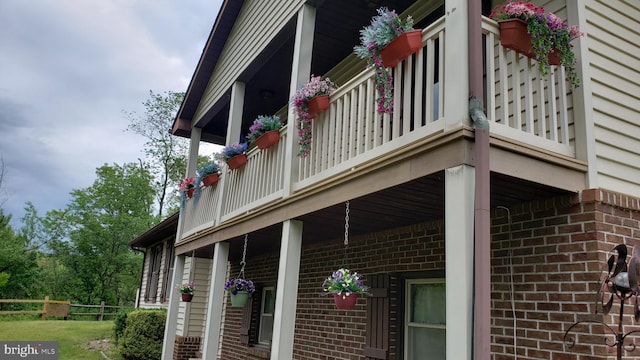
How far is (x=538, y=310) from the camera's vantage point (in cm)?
370

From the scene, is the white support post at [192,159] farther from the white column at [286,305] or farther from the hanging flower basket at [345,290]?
the hanging flower basket at [345,290]

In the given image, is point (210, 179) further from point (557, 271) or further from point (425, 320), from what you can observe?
point (557, 271)

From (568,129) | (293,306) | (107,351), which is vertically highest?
(568,129)

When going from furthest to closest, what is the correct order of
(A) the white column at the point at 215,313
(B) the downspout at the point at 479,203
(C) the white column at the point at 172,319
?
(C) the white column at the point at 172,319, (A) the white column at the point at 215,313, (B) the downspout at the point at 479,203

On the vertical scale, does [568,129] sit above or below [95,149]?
below

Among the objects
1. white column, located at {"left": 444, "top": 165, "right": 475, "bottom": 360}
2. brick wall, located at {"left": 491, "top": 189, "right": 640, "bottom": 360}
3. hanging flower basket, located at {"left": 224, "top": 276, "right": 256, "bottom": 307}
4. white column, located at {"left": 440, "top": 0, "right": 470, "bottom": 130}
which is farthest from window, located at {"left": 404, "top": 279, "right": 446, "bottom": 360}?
hanging flower basket, located at {"left": 224, "top": 276, "right": 256, "bottom": 307}

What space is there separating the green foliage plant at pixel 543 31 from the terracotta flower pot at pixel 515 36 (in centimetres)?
3

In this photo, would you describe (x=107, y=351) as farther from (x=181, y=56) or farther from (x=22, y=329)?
(x=181, y=56)

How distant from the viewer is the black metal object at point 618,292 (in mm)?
3113

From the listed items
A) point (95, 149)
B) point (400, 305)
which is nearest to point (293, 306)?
point (400, 305)

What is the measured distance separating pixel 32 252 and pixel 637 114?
3549 cm

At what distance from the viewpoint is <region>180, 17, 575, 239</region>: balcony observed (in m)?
3.37

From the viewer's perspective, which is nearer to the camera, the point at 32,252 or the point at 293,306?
the point at 293,306

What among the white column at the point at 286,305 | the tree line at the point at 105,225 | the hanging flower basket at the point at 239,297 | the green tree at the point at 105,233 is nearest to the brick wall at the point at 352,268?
the hanging flower basket at the point at 239,297
